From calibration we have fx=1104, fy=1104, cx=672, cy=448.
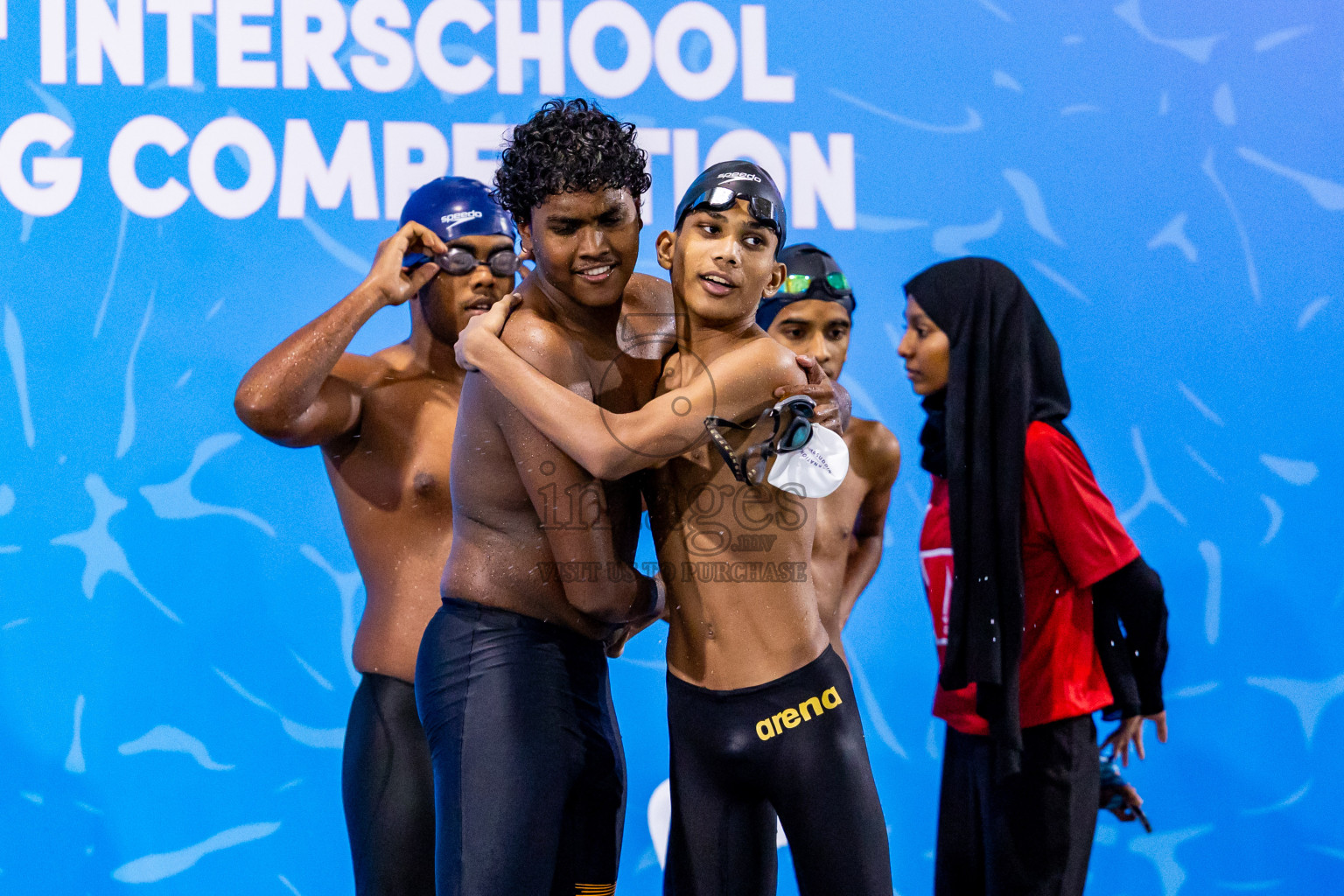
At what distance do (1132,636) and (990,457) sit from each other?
540 mm

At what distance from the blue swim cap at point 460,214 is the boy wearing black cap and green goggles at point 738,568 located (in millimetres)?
746

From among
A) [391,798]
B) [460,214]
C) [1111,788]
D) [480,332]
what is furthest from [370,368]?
[1111,788]

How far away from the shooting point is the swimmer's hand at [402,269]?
253 centimetres

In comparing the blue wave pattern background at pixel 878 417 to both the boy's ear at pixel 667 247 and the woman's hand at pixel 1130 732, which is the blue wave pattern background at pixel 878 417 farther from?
the boy's ear at pixel 667 247

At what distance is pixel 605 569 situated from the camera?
1.80 meters

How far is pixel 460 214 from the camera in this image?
2.59 m

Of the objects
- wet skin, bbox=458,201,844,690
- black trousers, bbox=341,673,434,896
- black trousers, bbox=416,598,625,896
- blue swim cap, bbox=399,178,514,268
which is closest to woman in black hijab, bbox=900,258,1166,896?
wet skin, bbox=458,201,844,690

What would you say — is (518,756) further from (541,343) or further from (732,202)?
(732,202)

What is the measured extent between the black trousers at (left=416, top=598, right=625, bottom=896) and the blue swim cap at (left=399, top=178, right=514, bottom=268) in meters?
1.01

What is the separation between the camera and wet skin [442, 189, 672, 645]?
1.82m

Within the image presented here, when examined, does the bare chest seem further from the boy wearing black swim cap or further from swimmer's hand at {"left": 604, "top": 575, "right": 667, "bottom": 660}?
the boy wearing black swim cap

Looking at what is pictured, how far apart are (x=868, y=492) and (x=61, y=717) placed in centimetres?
257

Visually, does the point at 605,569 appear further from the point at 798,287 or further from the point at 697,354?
the point at 798,287

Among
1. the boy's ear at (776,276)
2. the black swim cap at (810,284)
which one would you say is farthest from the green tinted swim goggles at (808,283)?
the boy's ear at (776,276)
